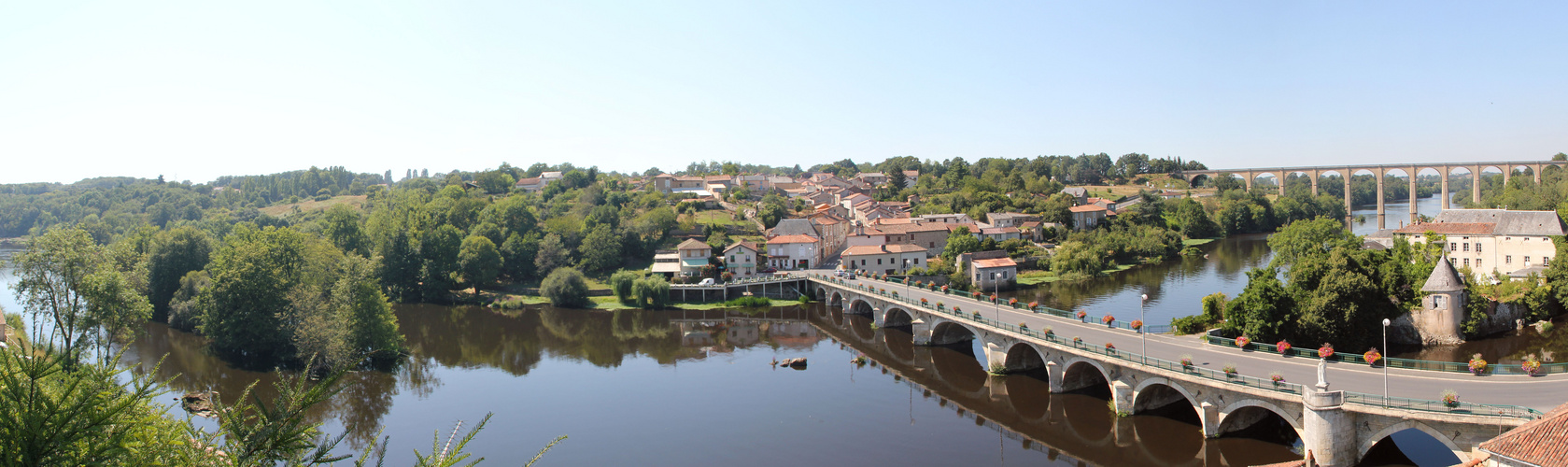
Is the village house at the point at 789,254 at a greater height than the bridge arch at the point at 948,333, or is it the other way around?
the village house at the point at 789,254

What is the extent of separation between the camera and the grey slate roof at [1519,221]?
4638 centimetres

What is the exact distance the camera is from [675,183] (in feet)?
396

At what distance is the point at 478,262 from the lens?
68.5 m

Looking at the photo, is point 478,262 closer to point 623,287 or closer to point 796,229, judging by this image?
point 623,287

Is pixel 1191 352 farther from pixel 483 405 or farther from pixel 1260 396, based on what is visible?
pixel 483 405

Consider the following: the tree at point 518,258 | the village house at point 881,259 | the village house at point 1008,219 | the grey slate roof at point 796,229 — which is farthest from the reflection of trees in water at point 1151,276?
the tree at point 518,258

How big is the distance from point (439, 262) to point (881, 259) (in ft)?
121

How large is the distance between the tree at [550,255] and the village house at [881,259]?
25152 millimetres

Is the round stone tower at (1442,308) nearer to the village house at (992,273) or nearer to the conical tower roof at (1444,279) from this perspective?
the conical tower roof at (1444,279)

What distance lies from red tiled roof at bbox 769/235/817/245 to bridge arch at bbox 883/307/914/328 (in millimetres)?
20974

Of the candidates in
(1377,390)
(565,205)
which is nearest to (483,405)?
(1377,390)

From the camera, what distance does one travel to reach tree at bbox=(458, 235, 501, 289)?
68375 mm

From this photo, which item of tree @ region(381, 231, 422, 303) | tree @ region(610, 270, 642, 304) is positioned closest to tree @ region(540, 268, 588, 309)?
tree @ region(610, 270, 642, 304)

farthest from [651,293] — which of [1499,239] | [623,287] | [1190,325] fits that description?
[1499,239]
